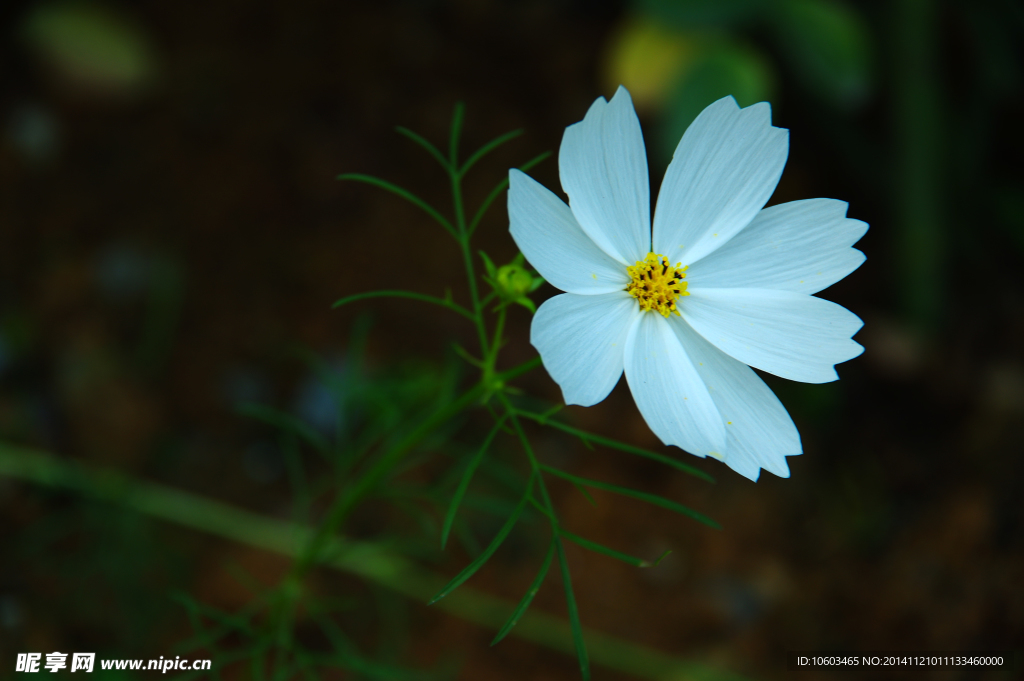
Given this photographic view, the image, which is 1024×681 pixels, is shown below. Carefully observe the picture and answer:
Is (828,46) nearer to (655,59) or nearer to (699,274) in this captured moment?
(655,59)

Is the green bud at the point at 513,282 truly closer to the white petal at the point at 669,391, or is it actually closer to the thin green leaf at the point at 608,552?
the white petal at the point at 669,391

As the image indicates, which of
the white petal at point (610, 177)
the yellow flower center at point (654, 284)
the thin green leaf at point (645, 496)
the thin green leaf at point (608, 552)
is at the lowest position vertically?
the thin green leaf at point (608, 552)

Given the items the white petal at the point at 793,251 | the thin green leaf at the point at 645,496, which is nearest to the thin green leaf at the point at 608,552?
the thin green leaf at the point at 645,496

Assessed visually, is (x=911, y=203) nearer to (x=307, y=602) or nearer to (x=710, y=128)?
(x=710, y=128)

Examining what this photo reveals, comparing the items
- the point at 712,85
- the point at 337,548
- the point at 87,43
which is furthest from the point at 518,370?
the point at 87,43

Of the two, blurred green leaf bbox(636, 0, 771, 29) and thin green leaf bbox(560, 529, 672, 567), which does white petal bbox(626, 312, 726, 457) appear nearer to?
thin green leaf bbox(560, 529, 672, 567)

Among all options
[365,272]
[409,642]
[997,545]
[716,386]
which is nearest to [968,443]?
[997,545]
